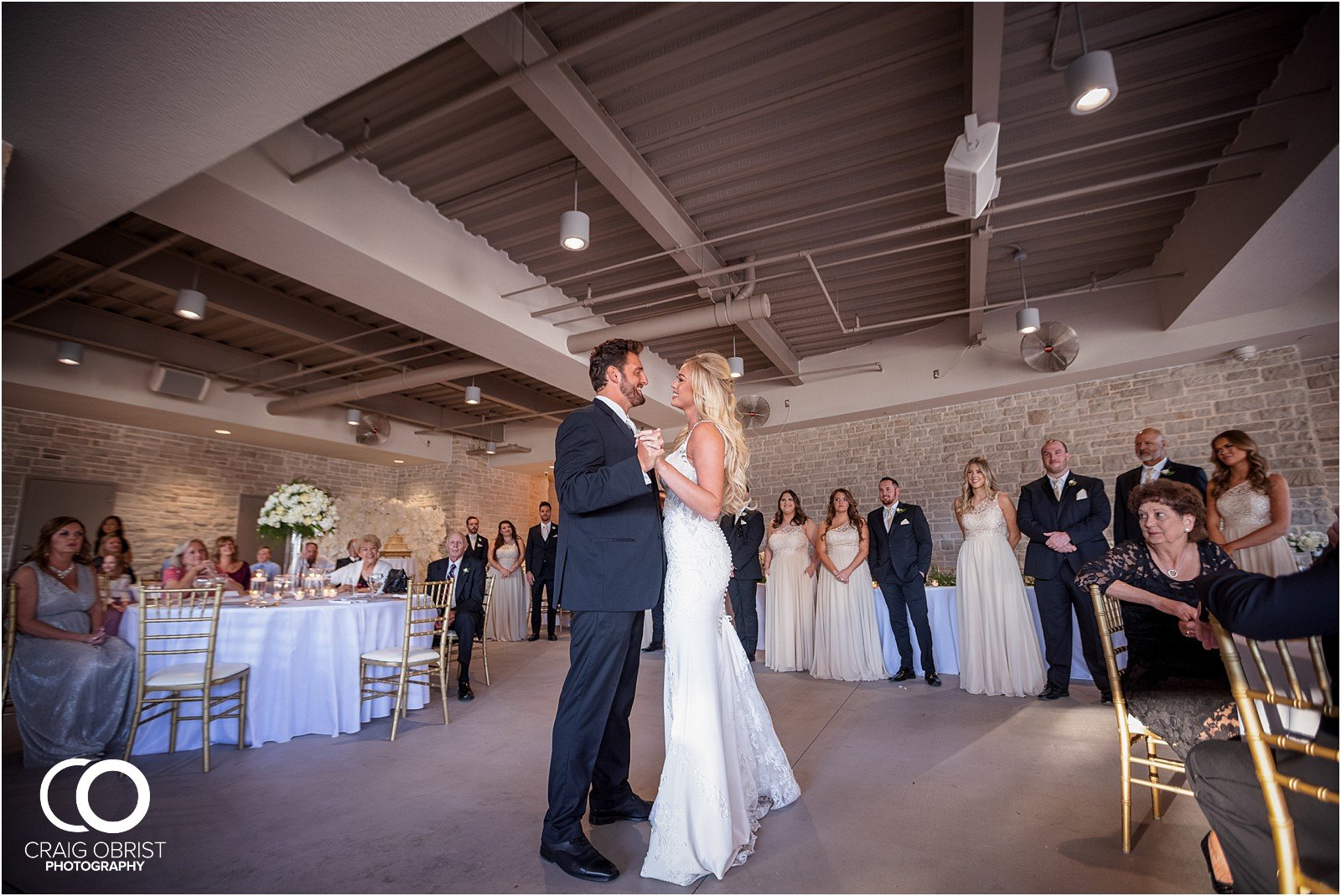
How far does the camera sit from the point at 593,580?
2.12m

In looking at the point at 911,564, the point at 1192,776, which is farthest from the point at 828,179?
the point at 1192,776

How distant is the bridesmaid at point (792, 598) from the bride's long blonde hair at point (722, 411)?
384 centimetres

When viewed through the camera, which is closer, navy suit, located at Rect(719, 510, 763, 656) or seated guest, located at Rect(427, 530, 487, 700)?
seated guest, located at Rect(427, 530, 487, 700)

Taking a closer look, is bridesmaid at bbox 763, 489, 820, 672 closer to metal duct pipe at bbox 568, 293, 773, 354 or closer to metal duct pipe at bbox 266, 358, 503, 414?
metal duct pipe at bbox 568, 293, 773, 354

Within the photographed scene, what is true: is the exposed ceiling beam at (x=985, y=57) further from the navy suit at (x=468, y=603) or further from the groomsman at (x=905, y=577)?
the navy suit at (x=468, y=603)

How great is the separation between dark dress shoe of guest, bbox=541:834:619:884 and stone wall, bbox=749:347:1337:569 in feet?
24.9

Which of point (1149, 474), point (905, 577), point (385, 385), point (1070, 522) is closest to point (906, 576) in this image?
point (905, 577)

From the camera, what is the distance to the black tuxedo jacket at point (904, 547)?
5.38 metres

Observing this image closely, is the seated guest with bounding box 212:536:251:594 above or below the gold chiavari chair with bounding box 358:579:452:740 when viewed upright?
above

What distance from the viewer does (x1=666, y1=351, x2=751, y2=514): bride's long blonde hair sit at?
2355 millimetres

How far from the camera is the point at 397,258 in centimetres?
480

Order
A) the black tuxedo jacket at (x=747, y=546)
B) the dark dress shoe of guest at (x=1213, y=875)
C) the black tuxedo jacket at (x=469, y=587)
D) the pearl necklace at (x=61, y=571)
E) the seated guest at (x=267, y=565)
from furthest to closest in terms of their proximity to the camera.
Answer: the black tuxedo jacket at (x=747, y=546) → the seated guest at (x=267, y=565) → the black tuxedo jacket at (x=469, y=587) → the pearl necklace at (x=61, y=571) → the dark dress shoe of guest at (x=1213, y=875)

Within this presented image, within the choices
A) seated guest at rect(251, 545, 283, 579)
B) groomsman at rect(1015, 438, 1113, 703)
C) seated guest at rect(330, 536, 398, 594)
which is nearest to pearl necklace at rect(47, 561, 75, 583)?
seated guest at rect(251, 545, 283, 579)

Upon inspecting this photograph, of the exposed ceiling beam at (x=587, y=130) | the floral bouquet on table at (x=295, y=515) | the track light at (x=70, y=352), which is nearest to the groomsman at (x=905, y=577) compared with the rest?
the exposed ceiling beam at (x=587, y=130)
